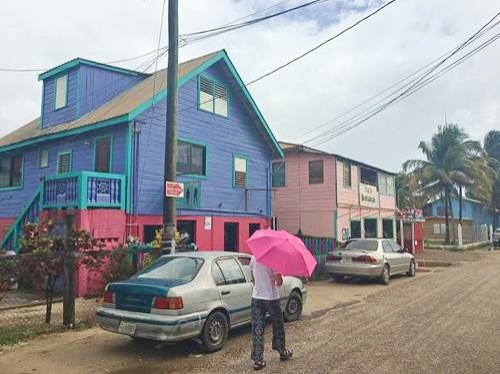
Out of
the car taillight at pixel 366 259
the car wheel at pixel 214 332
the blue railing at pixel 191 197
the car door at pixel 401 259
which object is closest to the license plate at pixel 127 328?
the car wheel at pixel 214 332

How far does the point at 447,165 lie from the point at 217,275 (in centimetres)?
3280

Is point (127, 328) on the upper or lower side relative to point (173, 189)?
lower

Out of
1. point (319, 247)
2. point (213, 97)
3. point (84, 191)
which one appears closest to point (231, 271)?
point (84, 191)

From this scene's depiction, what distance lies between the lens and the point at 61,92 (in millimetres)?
16688

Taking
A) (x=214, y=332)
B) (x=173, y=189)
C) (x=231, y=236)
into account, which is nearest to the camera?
(x=214, y=332)

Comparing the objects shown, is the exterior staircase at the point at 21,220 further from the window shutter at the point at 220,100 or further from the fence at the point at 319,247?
the fence at the point at 319,247

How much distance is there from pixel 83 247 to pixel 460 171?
3323cm

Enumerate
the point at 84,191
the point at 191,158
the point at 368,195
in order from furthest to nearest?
the point at 368,195 → the point at 191,158 → the point at 84,191

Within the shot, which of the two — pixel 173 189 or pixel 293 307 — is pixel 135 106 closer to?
pixel 173 189

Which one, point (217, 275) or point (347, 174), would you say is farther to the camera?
point (347, 174)

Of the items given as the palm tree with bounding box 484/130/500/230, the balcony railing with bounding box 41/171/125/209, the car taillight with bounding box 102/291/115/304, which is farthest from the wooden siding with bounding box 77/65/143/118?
the palm tree with bounding box 484/130/500/230

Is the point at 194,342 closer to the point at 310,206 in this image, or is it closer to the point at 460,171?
the point at 310,206

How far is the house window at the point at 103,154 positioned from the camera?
46.0ft

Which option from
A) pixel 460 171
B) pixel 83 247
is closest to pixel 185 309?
pixel 83 247
